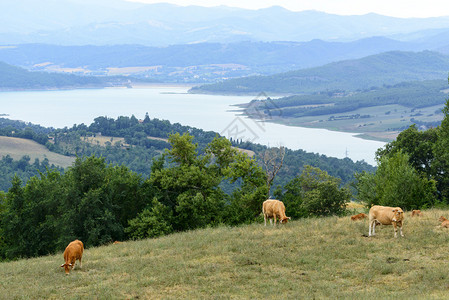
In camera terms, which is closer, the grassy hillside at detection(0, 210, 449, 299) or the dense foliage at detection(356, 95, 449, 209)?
the grassy hillside at detection(0, 210, 449, 299)

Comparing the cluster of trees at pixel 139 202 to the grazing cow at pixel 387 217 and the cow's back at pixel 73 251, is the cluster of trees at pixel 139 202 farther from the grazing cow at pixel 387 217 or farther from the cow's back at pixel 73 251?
the grazing cow at pixel 387 217

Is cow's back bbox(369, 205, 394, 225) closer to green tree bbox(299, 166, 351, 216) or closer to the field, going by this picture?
green tree bbox(299, 166, 351, 216)

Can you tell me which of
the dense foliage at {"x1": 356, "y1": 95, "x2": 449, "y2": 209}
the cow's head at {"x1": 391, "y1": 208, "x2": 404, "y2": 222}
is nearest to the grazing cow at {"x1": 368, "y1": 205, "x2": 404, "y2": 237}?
the cow's head at {"x1": 391, "y1": 208, "x2": 404, "y2": 222}

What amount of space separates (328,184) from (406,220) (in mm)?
17140

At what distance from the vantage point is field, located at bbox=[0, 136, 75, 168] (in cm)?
16712

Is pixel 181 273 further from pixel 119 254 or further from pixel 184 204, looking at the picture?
pixel 184 204

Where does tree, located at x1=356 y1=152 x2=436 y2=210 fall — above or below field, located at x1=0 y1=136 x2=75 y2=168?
above

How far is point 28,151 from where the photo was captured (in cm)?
17612

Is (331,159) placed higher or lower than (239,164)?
lower

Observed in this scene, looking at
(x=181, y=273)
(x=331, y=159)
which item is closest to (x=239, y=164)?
(x=181, y=273)

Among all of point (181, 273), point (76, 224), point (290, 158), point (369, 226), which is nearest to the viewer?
point (181, 273)

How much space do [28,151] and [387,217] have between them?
169858 mm

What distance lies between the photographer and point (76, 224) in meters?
38.1

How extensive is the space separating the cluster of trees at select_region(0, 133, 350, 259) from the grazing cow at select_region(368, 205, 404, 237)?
1606cm
